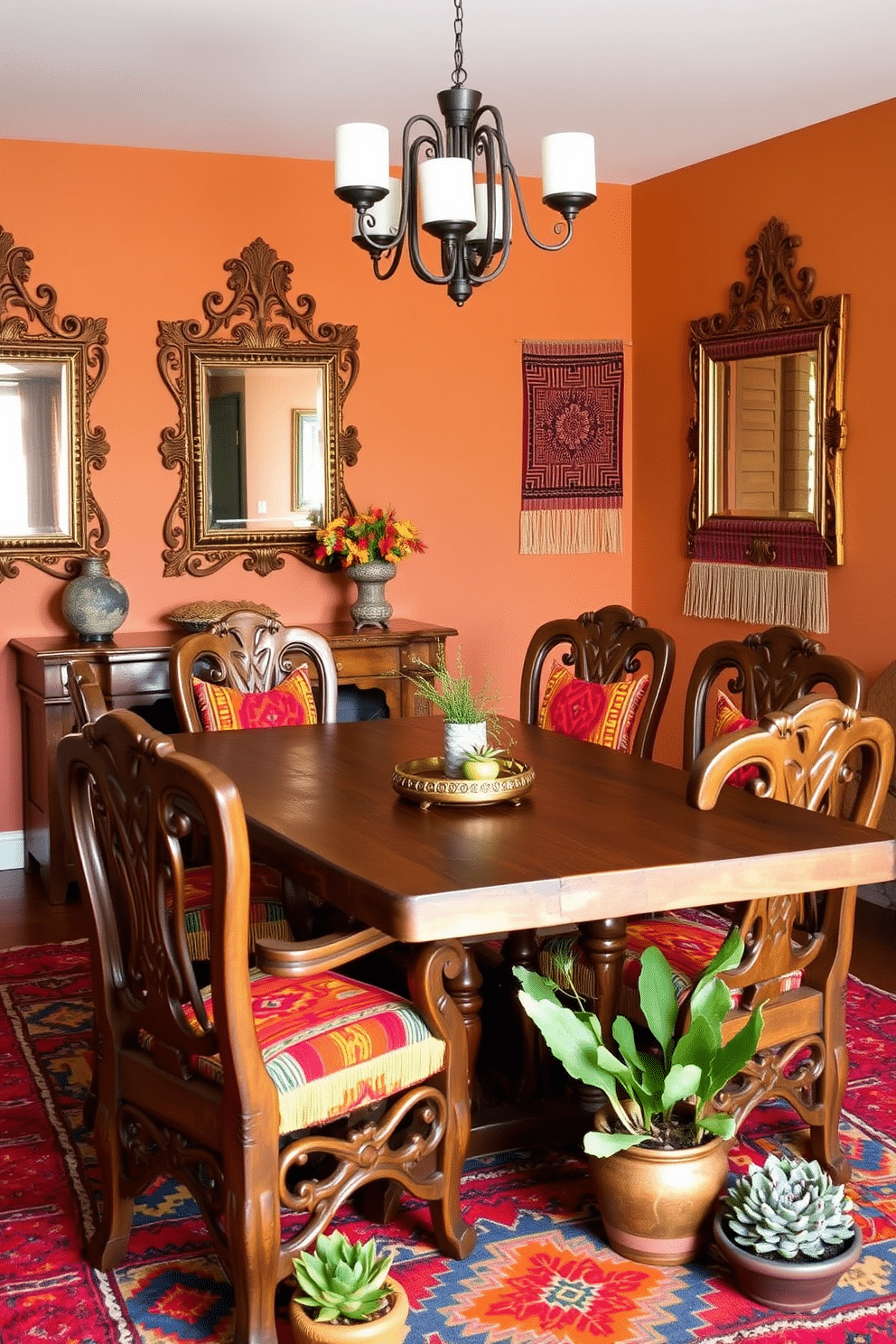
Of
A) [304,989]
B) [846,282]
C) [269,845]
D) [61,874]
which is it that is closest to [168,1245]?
[304,989]

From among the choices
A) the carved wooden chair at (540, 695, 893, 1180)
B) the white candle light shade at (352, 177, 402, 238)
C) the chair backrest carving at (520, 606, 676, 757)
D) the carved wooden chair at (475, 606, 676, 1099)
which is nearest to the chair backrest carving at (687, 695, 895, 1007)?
the carved wooden chair at (540, 695, 893, 1180)

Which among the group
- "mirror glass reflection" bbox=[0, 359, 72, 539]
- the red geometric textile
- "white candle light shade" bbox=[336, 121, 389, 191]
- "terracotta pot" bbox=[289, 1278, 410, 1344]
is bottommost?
"terracotta pot" bbox=[289, 1278, 410, 1344]

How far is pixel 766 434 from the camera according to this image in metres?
5.39

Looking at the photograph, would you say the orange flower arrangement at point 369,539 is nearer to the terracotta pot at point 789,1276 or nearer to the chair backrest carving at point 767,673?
the chair backrest carving at point 767,673

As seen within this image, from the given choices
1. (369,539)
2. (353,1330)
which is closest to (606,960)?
(353,1330)

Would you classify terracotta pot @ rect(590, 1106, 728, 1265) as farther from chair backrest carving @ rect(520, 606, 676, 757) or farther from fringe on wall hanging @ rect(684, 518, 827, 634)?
fringe on wall hanging @ rect(684, 518, 827, 634)

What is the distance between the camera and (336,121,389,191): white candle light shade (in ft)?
9.58

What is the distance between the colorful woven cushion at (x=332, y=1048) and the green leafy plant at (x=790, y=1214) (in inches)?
21.8

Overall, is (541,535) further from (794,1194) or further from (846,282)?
(794,1194)

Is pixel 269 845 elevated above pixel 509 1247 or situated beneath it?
elevated above

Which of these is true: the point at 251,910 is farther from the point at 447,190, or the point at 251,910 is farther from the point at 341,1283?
the point at 447,190

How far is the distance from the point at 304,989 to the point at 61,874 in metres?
2.58

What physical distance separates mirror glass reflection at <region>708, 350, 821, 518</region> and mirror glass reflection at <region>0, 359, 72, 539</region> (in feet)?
8.08

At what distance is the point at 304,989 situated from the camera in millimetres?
2502
